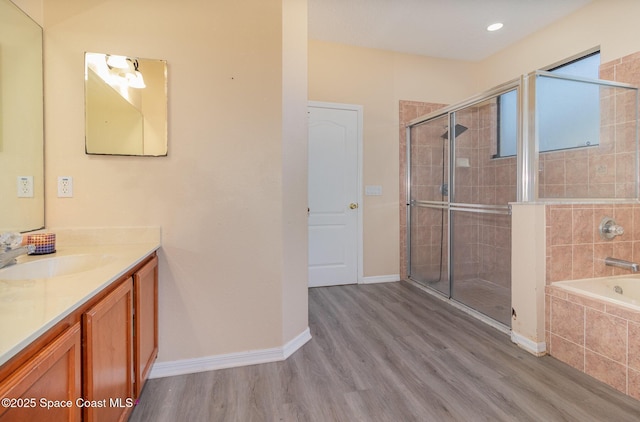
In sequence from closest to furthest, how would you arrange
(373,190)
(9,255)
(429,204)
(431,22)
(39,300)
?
(39,300)
(9,255)
(431,22)
(429,204)
(373,190)

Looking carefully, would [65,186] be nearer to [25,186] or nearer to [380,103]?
[25,186]

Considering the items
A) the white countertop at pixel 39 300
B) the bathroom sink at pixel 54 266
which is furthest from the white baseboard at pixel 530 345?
the bathroom sink at pixel 54 266

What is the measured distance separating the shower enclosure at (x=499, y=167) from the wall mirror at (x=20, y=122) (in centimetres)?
303

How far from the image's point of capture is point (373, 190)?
144 inches

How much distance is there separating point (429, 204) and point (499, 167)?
0.83m

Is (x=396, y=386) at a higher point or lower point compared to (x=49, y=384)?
lower

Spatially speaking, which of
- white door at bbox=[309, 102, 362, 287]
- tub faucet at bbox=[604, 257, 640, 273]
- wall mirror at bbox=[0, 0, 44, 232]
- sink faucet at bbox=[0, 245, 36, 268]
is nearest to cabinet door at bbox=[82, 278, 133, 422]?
sink faucet at bbox=[0, 245, 36, 268]

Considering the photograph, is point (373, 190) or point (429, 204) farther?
point (373, 190)

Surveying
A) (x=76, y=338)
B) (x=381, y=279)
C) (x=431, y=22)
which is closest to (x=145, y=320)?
(x=76, y=338)

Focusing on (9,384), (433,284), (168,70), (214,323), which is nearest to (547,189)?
(433,284)

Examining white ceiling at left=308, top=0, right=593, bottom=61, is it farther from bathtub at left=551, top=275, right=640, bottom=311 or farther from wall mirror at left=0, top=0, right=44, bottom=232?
bathtub at left=551, top=275, right=640, bottom=311

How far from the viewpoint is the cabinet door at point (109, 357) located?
0.94m

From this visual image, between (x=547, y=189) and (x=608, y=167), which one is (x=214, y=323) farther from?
(x=608, y=167)

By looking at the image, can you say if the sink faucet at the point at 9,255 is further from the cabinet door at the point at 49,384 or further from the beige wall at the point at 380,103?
the beige wall at the point at 380,103
